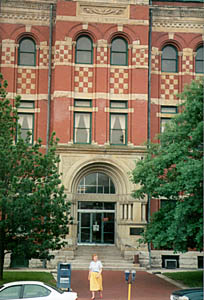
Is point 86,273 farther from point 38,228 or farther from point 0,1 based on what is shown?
point 0,1

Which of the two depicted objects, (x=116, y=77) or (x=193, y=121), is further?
(x=116, y=77)

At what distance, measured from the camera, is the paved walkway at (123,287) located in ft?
65.7

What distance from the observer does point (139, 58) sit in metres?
32.4

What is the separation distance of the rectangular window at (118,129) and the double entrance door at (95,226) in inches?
189

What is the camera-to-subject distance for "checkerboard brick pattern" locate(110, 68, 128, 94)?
32531 millimetres

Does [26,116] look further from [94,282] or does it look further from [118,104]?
[94,282]

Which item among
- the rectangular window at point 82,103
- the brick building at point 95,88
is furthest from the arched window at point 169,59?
the rectangular window at point 82,103

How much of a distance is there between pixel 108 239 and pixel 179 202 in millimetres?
12062

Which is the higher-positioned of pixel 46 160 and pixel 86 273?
pixel 46 160

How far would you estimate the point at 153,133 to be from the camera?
3309 cm

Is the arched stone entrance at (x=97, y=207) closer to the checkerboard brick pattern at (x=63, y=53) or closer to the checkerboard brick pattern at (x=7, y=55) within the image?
the checkerboard brick pattern at (x=63, y=53)

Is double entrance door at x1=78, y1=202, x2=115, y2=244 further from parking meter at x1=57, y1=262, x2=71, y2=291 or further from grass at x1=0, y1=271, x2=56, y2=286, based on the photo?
parking meter at x1=57, y1=262, x2=71, y2=291

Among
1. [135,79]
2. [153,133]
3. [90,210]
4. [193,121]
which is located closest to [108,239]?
[90,210]

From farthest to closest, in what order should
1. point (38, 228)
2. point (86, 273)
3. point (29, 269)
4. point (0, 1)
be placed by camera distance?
point (0, 1), point (29, 269), point (86, 273), point (38, 228)
